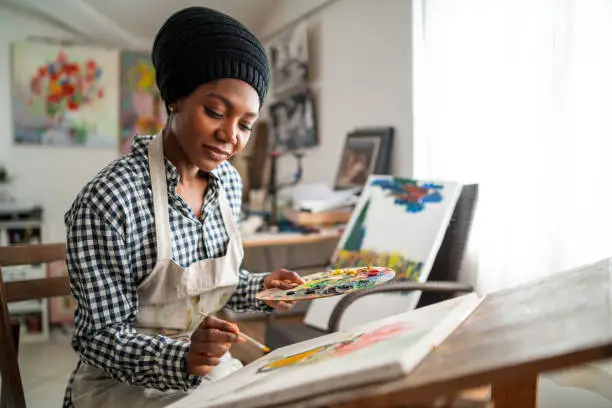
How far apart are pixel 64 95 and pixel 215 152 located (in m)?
4.12

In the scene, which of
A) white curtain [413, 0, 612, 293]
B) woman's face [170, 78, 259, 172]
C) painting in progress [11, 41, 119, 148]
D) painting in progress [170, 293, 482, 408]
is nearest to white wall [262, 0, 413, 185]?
white curtain [413, 0, 612, 293]

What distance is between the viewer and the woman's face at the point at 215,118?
118 centimetres

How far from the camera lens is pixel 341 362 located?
71 cm

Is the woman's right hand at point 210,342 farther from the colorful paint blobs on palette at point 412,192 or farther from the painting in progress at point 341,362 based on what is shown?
the colorful paint blobs on palette at point 412,192

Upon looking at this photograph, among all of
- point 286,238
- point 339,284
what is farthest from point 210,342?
point 286,238

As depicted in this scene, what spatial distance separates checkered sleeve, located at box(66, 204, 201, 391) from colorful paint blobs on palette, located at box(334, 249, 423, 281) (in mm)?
1329

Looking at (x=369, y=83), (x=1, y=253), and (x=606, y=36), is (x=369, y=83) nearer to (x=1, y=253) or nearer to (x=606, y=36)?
(x=606, y=36)

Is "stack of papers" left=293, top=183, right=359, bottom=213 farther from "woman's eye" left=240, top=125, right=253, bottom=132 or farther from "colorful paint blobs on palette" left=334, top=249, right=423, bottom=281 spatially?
"woman's eye" left=240, top=125, right=253, bottom=132

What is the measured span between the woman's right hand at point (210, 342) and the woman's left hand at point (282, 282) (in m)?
0.35

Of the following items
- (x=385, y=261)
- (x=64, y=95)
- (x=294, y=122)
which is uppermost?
(x=64, y=95)

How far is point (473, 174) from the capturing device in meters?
2.33

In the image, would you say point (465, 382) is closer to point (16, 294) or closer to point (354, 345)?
point (354, 345)

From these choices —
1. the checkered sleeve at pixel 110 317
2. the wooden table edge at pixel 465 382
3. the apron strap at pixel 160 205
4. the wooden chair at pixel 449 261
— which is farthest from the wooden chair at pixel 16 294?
the wooden table edge at pixel 465 382

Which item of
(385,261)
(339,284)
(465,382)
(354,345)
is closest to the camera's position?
(465,382)
